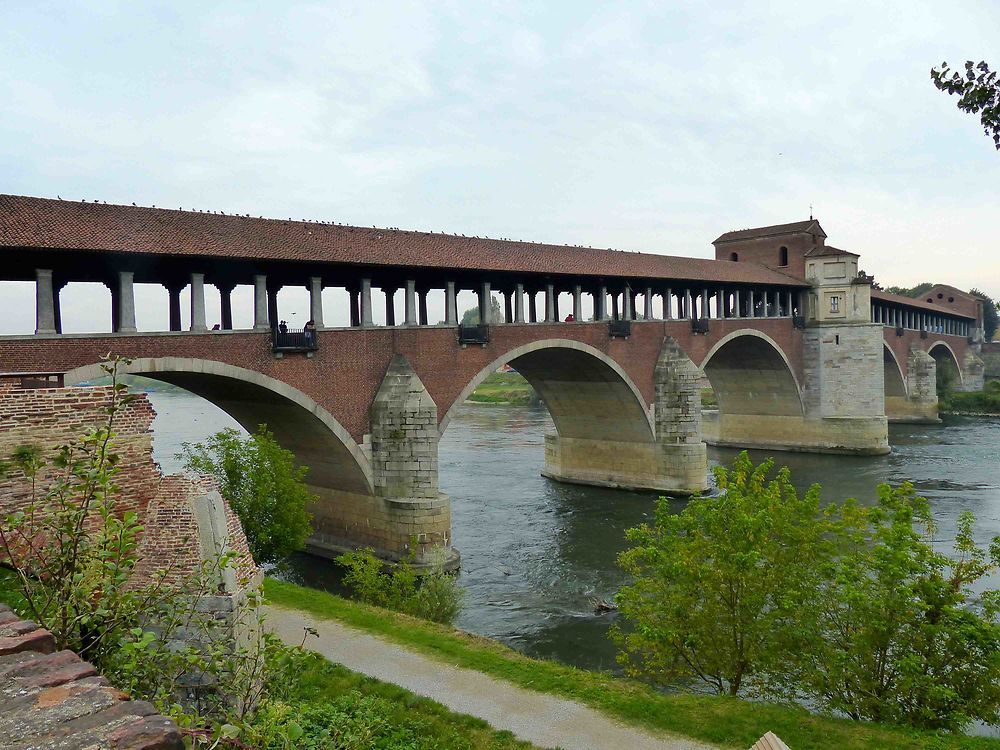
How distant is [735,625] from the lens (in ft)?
34.3

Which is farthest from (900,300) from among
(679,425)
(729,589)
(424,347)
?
(729,589)

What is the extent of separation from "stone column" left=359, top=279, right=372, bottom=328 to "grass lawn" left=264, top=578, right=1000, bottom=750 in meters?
10.7

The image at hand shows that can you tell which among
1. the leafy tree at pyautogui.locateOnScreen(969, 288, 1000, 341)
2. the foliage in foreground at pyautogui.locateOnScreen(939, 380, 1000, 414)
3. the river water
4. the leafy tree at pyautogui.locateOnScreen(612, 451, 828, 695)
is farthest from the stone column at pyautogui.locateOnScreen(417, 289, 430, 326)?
the leafy tree at pyautogui.locateOnScreen(969, 288, 1000, 341)

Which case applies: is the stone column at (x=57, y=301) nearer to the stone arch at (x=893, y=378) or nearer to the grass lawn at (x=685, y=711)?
the grass lawn at (x=685, y=711)

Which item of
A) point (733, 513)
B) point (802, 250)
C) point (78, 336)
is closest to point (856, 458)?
point (802, 250)

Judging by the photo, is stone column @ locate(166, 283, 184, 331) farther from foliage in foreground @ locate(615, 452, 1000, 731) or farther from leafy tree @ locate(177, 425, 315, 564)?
foliage in foreground @ locate(615, 452, 1000, 731)

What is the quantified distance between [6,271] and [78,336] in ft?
8.32

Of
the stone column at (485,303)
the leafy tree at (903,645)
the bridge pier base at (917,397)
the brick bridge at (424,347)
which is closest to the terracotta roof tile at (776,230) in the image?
the brick bridge at (424,347)

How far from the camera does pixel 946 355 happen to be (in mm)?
72250

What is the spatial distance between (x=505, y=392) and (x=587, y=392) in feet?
163

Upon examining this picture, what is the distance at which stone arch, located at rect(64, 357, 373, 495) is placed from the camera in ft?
58.3

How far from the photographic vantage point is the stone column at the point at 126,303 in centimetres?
1628

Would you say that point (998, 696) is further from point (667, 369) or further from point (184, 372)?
point (667, 369)

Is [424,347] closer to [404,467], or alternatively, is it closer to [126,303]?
[404,467]
